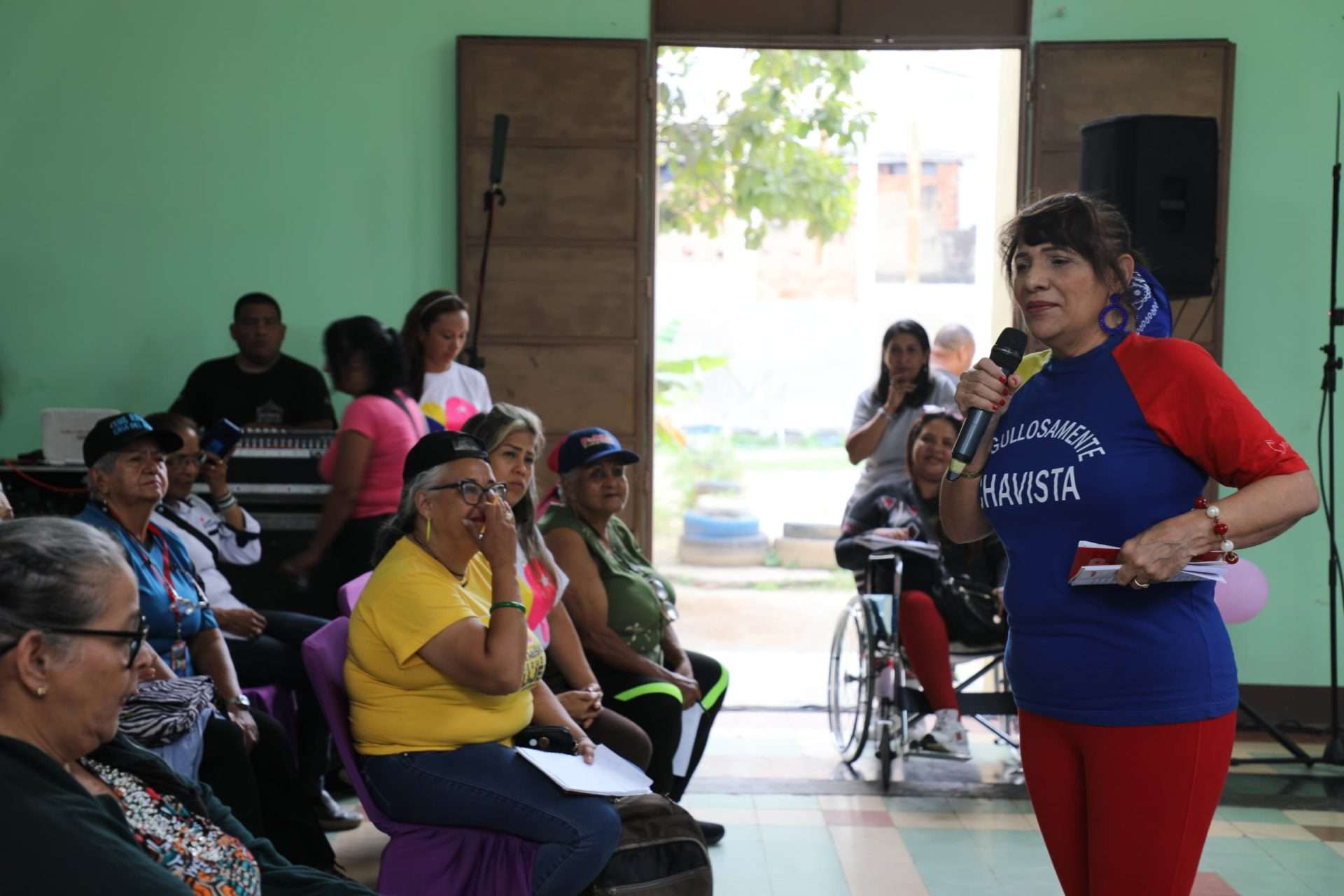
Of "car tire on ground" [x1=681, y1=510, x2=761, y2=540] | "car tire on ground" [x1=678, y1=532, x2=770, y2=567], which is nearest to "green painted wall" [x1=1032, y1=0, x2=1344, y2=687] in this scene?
"car tire on ground" [x1=678, y1=532, x2=770, y2=567]

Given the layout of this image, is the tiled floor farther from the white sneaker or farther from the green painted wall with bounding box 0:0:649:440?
the green painted wall with bounding box 0:0:649:440

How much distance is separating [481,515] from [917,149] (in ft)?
41.4

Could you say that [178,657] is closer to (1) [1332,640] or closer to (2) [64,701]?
(2) [64,701]

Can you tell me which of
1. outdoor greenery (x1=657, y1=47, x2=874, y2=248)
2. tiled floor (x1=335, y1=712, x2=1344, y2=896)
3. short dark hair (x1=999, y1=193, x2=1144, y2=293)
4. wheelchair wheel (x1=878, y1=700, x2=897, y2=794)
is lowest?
tiled floor (x1=335, y1=712, x2=1344, y2=896)

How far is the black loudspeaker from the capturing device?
4457 mm

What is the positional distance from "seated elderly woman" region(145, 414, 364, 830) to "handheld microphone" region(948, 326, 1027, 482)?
2.23m

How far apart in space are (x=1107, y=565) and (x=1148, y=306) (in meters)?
0.43

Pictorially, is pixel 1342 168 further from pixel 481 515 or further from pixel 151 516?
pixel 151 516

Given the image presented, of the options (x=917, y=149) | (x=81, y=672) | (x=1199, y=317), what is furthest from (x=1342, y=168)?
(x=917, y=149)

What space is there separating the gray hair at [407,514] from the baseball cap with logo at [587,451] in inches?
38.3

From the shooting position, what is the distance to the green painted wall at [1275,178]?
5355 millimetres

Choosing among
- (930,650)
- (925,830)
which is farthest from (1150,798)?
(930,650)

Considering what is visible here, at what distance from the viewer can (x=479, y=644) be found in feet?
8.29

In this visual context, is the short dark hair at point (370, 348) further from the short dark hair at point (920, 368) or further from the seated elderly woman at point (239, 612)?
the short dark hair at point (920, 368)
